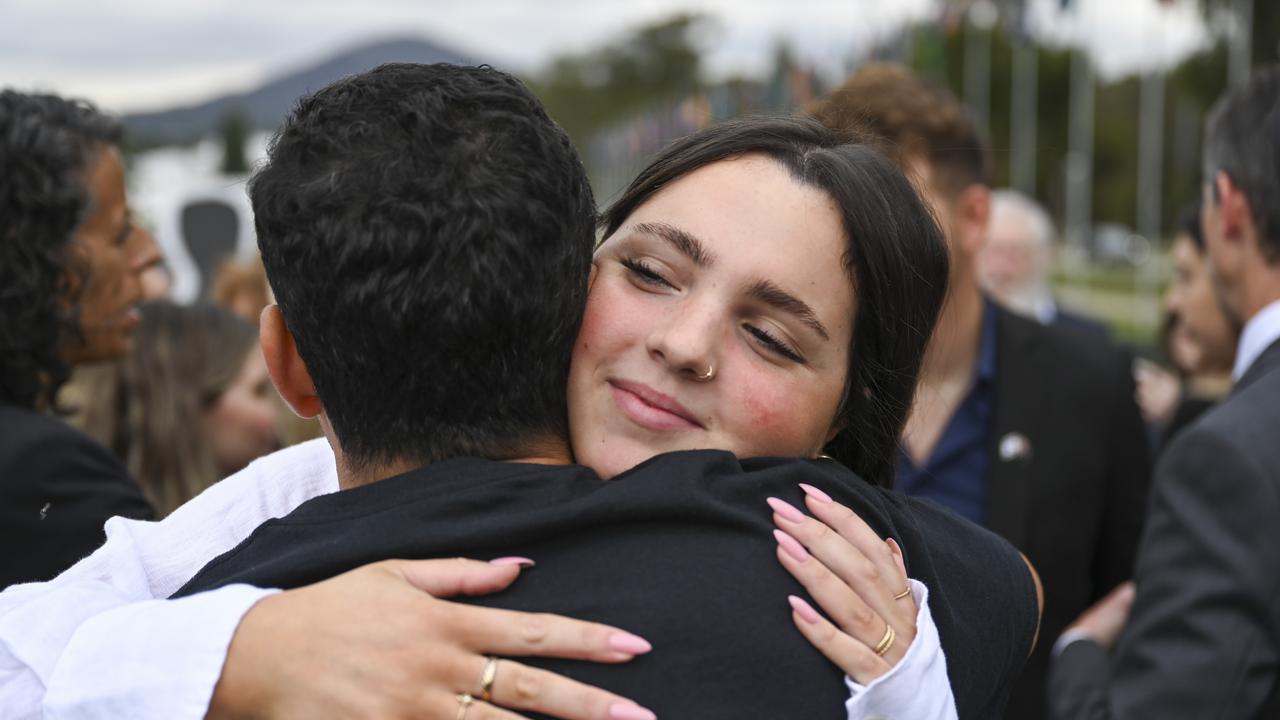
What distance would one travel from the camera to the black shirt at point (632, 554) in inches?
56.9

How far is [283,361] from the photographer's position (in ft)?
5.67

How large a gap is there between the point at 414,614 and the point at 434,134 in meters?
0.57

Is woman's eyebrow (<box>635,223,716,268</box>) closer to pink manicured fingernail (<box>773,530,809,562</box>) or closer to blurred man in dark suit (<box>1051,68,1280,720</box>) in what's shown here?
pink manicured fingernail (<box>773,530,809,562</box>)

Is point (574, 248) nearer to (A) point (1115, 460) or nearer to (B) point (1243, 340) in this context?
A: (B) point (1243, 340)

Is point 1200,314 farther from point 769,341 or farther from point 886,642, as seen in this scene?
point 886,642

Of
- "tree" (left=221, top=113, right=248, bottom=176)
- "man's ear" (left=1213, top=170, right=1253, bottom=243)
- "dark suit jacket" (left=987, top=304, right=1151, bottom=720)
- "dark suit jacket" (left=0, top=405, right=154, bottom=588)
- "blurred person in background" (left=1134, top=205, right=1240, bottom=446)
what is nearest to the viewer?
"dark suit jacket" (left=0, top=405, right=154, bottom=588)

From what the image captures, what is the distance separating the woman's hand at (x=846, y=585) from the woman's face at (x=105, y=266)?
2.10 meters

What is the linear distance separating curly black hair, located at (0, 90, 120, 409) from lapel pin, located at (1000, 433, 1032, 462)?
2.48 metres

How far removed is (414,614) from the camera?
144 cm

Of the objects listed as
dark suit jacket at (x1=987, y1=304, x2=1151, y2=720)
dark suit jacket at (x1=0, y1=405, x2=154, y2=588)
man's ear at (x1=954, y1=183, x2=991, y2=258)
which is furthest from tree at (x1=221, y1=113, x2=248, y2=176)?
dark suit jacket at (x1=0, y1=405, x2=154, y2=588)

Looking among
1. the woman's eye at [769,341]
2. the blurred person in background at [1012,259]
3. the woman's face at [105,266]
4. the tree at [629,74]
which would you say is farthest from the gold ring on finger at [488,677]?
the tree at [629,74]

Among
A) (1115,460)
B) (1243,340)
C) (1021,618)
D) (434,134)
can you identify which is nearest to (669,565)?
(434,134)

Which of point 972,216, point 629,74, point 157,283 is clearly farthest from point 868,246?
point 629,74

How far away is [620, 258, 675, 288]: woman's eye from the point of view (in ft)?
6.05
